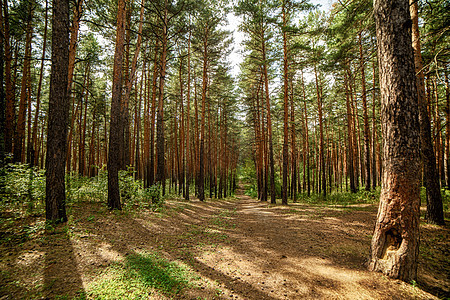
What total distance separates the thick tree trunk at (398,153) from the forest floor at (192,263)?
0.46m

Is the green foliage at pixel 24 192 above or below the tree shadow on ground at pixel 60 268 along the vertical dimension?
above

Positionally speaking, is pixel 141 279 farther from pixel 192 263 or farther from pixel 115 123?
pixel 115 123

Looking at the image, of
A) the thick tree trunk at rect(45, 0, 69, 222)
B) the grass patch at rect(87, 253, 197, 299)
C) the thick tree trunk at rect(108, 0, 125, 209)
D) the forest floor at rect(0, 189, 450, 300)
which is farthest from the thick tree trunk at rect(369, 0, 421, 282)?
the thick tree trunk at rect(108, 0, 125, 209)

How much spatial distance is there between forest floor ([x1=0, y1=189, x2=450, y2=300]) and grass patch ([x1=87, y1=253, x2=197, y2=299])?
0.06ft

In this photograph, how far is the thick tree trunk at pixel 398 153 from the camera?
3.36m

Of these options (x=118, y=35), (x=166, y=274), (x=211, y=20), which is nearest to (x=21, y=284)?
(x=166, y=274)

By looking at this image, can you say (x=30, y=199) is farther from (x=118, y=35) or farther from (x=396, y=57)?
(x=396, y=57)

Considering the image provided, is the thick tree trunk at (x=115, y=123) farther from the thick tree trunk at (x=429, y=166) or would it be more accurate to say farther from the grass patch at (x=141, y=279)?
the thick tree trunk at (x=429, y=166)

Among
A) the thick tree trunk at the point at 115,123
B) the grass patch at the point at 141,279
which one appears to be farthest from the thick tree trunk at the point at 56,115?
the grass patch at the point at 141,279

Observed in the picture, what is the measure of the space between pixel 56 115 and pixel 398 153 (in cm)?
861

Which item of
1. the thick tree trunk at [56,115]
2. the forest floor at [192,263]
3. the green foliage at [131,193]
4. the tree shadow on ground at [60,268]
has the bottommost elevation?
the forest floor at [192,263]

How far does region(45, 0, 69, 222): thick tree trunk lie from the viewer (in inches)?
202

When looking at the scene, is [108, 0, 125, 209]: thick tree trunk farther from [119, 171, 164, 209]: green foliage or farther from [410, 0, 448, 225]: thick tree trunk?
[410, 0, 448, 225]: thick tree trunk

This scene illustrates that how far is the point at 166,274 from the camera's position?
3467 mm
